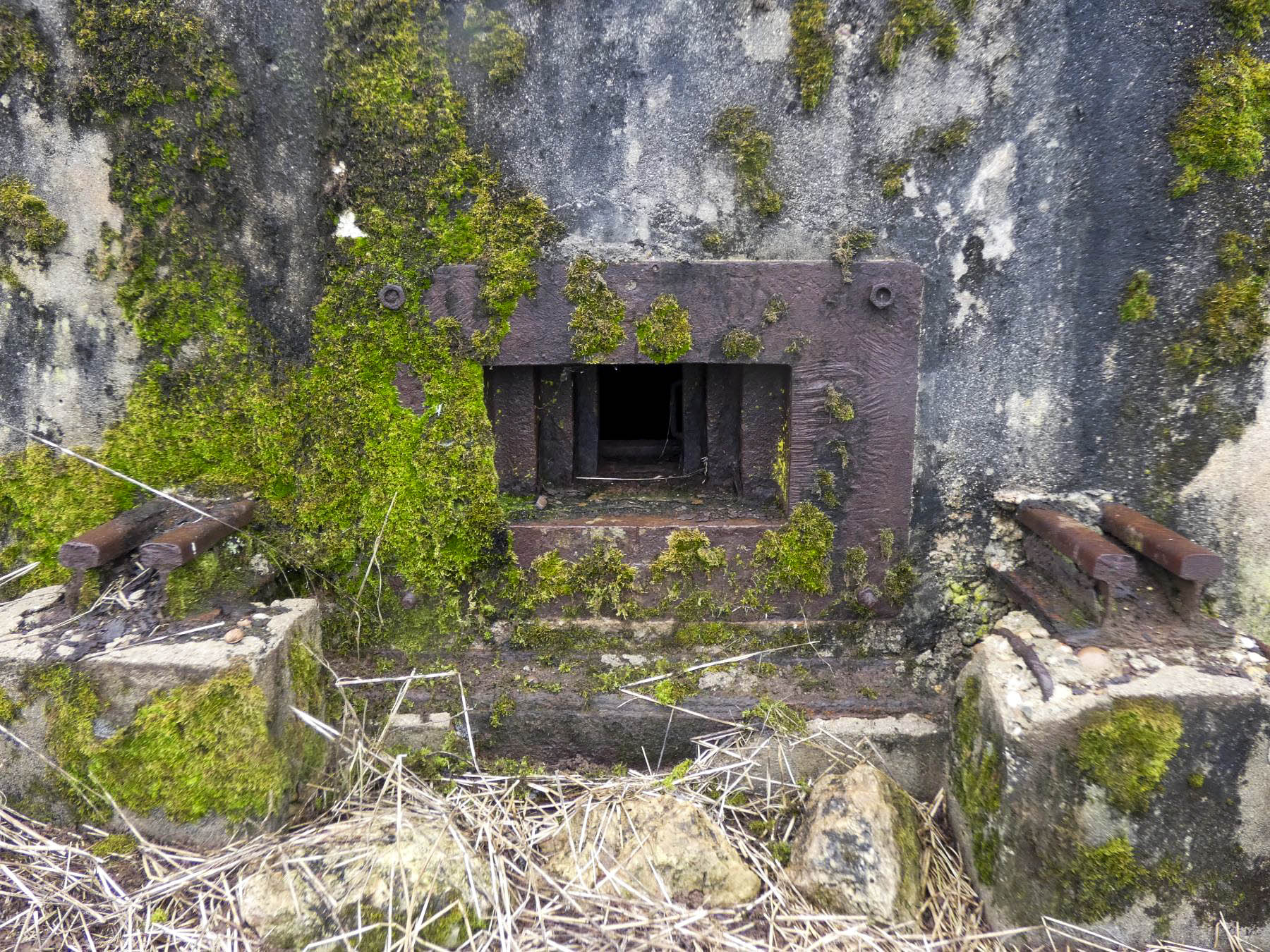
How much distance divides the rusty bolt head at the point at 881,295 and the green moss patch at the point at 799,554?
2.11 feet

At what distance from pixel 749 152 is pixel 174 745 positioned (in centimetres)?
226

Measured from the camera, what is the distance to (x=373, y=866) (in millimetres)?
1729

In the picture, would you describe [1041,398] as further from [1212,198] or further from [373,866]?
[373,866]

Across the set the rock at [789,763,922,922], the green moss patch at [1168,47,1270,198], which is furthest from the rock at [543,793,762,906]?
the green moss patch at [1168,47,1270,198]

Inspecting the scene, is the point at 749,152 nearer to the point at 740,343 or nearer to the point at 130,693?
the point at 740,343

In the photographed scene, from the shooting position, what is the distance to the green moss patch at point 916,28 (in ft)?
6.29

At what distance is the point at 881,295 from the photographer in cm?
206

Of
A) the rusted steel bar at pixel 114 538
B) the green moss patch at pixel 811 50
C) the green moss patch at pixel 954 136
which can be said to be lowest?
the rusted steel bar at pixel 114 538

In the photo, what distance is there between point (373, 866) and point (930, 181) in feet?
7.88

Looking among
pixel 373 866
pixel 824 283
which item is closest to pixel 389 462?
pixel 373 866

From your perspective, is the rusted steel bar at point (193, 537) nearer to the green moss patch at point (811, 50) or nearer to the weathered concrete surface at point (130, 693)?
the weathered concrete surface at point (130, 693)

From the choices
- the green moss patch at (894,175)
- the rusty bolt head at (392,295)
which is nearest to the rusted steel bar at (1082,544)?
the green moss patch at (894,175)

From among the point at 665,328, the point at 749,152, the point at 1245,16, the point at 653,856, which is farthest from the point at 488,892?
the point at 1245,16

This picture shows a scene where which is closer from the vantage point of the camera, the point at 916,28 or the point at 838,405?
the point at 916,28
